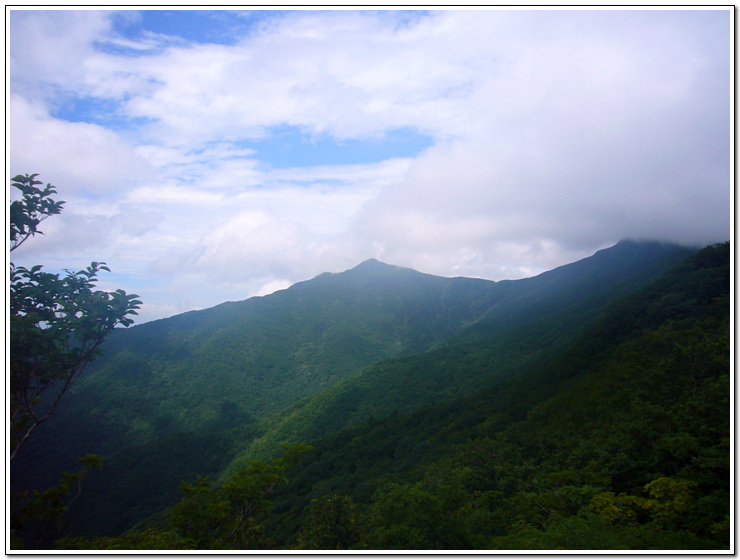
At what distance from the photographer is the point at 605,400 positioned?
2411 centimetres

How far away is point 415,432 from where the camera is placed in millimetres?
39125

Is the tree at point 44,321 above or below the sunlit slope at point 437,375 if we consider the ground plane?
above

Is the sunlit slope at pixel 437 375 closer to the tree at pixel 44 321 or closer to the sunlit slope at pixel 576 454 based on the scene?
the sunlit slope at pixel 576 454

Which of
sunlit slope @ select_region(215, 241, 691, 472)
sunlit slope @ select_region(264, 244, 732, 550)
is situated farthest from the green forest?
sunlit slope @ select_region(215, 241, 691, 472)

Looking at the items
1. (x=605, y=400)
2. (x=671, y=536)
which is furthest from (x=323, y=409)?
(x=671, y=536)

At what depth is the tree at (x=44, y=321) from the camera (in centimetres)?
643

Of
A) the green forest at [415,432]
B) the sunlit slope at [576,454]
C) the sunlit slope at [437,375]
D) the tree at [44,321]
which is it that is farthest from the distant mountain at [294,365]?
the tree at [44,321]

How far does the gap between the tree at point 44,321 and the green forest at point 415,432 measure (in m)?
1.54

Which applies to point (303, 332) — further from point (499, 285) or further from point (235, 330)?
point (499, 285)

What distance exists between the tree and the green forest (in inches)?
60.6

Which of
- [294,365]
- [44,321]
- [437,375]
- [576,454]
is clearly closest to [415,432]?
[437,375]

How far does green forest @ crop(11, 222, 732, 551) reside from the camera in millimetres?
9336
